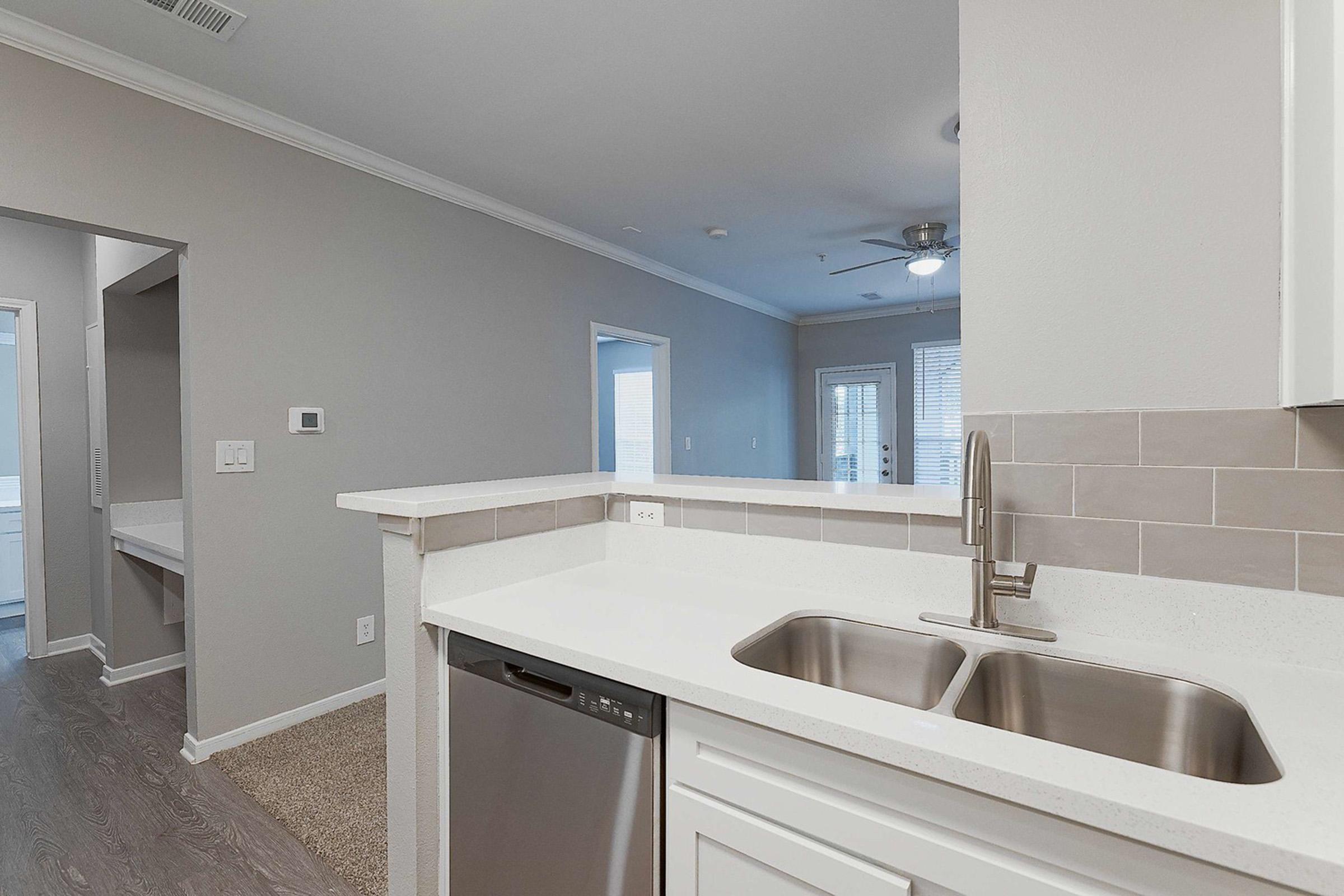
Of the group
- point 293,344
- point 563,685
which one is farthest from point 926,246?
point 563,685

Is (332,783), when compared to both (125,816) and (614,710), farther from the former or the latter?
(614,710)

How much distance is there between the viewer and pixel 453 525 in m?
1.40

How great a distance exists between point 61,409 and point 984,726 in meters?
4.91

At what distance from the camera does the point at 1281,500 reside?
102 centimetres

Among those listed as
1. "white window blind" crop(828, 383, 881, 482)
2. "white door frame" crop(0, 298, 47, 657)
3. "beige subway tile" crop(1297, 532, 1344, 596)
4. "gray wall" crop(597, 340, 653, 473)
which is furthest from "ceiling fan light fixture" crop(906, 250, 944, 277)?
"white door frame" crop(0, 298, 47, 657)

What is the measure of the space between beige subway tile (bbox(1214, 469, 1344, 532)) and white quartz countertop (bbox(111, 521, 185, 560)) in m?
3.29

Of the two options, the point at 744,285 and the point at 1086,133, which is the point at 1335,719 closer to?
the point at 1086,133

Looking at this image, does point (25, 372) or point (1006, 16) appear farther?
point (25, 372)

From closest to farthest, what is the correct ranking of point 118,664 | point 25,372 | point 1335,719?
point 1335,719 → point 118,664 → point 25,372

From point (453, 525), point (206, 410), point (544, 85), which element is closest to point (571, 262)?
point (544, 85)

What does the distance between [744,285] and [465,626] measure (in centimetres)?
483

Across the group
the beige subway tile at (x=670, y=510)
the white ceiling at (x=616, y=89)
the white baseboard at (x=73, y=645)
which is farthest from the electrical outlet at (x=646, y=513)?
the white baseboard at (x=73, y=645)

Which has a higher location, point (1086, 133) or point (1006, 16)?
point (1006, 16)

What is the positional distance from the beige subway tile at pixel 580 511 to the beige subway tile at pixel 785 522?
46cm
